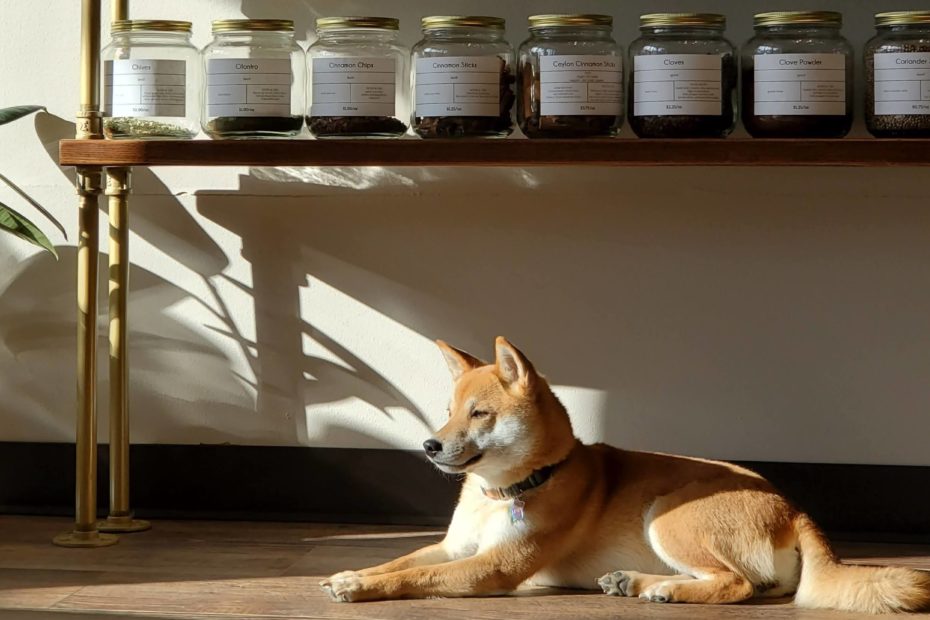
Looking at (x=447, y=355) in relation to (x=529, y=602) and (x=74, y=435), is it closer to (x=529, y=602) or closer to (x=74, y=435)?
(x=529, y=602)

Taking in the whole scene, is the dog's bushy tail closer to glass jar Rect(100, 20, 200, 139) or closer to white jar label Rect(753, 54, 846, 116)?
white jar label Rect(753, 54, 846, 116)

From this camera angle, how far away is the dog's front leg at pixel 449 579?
1.61m

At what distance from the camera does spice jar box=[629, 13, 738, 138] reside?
1.71 metres

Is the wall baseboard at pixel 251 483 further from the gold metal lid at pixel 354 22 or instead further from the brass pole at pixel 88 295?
the gold metal lid at pixel 354 22

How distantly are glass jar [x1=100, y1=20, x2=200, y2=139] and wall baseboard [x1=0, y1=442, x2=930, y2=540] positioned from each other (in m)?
0.54

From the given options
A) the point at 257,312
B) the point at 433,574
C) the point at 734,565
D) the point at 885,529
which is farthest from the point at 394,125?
the point at 885,529

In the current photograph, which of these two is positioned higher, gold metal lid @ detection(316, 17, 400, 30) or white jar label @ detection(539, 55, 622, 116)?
gold metal lid @ detection(316, 17, 400, 30)

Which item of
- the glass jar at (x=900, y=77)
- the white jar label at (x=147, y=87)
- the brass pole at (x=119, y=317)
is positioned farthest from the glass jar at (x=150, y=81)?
the glass jar at (x=900, y=77)

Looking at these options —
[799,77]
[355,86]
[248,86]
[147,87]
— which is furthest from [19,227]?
[799,77]

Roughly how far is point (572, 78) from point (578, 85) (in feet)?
0.04

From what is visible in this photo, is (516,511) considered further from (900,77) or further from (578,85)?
(900,77)

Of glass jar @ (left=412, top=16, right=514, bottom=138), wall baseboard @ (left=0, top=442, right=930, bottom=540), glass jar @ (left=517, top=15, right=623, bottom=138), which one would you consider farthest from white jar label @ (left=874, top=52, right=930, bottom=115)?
wall baseboard @ (left=0, top=442, right=930, bottom=540)

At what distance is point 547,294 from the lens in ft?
6.65

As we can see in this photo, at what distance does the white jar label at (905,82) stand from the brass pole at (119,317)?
107cm
